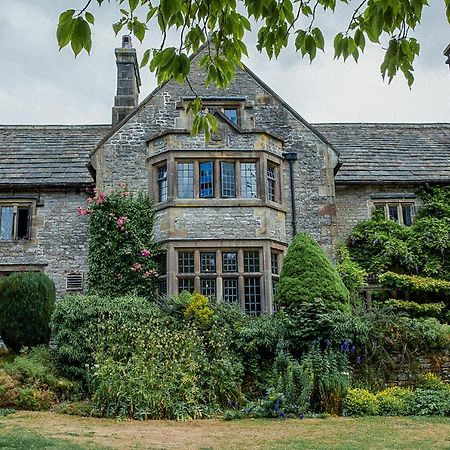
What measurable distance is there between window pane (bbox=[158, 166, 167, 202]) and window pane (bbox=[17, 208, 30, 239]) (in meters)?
4.66

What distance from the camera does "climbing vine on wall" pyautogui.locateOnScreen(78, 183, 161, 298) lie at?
15.9 m

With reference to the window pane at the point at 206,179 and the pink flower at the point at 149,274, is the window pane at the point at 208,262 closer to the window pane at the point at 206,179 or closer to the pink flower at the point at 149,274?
the pink flower at the point at 149,274

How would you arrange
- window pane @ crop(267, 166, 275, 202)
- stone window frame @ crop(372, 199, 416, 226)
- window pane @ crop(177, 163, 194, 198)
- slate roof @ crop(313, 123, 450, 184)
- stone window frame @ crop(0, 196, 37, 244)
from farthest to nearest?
slate roof @ crop(313, 123, 450, 184), stone window frame @ crop(372, 199, 416, 226), stone window frame @ crop(0, 196, 37, 244), window pane @ crop(267, 166, 275, 202), window pane @ crop(177, 163, 194, 198)

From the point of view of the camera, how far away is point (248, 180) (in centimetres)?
1681

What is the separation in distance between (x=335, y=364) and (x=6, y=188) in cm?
1203

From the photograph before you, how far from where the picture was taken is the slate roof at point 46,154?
1898 centimetres

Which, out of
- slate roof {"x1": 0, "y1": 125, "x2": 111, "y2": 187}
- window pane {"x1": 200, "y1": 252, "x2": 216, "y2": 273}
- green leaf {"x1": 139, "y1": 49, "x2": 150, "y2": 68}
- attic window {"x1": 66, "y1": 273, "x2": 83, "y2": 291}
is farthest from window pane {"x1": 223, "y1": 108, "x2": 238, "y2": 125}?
green leaf {"x1": 139, "y1": 49, "x2": 150, "y2": 68}

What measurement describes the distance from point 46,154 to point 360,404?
1409 centimetres

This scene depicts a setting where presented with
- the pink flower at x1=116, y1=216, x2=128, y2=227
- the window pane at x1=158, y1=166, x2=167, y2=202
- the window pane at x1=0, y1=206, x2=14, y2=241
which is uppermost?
the window pane at x1=158, y1=166, x2=167, y2=202

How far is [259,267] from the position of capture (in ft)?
52.7

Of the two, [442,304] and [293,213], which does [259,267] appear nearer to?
[293,213]

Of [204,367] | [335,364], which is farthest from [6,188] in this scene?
[335,364]

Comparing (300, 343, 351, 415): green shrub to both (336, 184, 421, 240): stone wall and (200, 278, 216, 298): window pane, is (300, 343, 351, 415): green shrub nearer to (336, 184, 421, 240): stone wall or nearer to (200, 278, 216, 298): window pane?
(200, 278, 216, 298): window pane

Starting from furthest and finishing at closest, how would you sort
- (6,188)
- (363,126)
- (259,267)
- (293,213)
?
(363,126), (6,188), (293,213), (259,267)
